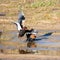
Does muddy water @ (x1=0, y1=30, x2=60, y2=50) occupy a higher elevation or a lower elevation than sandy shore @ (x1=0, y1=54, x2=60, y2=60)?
higher

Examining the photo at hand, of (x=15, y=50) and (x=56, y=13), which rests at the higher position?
(x=56, y=13)

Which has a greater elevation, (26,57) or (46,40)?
(46,40)

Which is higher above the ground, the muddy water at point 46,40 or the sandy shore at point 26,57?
the muddy water at point 46,40

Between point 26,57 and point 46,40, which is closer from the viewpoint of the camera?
point 26,57

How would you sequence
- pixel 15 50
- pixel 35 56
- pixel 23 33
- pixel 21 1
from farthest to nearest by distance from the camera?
pixel 21 1 < pixel 23 33 < pixel 15 50 < pixel 35 56

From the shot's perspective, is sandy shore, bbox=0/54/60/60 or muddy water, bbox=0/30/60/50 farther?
muddy water, bbox=0/30/60/50

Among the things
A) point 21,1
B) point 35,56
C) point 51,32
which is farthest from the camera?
point 21,1

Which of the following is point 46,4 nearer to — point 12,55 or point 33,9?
point 33,9

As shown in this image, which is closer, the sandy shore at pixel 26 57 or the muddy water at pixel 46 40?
the sandy shore at pixel 26 57

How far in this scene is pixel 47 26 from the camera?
20.0 m

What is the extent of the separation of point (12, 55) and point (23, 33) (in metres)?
2.96

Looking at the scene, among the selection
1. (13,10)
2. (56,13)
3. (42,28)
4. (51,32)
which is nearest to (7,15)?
(13,10)

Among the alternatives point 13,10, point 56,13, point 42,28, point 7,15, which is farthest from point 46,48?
point 13,10

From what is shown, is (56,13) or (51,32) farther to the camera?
(56,13)
